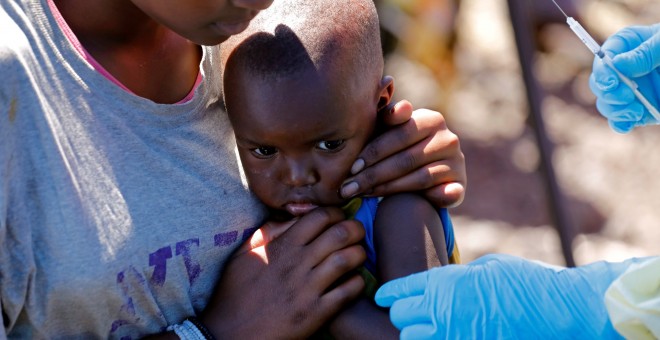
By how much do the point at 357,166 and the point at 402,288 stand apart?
336mm

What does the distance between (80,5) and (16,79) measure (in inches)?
11.3

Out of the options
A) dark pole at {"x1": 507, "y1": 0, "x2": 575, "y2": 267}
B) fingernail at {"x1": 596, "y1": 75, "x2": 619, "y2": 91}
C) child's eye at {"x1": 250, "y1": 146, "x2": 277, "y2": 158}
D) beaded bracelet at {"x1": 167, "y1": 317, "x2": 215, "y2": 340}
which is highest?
fingernail at {"x1": 596, "y1": 75, "x2": 619, "y2": 91}

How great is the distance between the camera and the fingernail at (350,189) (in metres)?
2.25

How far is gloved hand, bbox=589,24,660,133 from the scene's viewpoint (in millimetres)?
2346

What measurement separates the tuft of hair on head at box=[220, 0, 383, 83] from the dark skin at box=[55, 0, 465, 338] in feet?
0.48

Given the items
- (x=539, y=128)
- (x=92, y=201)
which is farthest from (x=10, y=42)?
(x=539, y=128)

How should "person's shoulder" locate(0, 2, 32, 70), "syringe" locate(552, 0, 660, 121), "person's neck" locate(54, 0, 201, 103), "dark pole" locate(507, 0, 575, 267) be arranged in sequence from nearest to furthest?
"person's shoulder" locate(0, 2, 32, 70) < "person's neck" locate(54, 0, 201, 103) < "syringe" locate(552, 0, 660, 121) < "dark pole" locate(507, 0, 575, 267)

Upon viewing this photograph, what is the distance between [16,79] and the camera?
1.86 metres

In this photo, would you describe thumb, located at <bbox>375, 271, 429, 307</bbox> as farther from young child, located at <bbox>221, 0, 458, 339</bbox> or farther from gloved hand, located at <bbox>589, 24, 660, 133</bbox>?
gloved hand, located at <bbox>589, 24, 660, 133</bbox>

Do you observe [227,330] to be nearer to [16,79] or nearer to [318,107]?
[318,107]

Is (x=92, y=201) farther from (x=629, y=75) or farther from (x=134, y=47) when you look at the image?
(x=629, y=75)

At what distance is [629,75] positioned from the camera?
238cm

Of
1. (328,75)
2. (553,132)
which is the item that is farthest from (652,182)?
(328,75)

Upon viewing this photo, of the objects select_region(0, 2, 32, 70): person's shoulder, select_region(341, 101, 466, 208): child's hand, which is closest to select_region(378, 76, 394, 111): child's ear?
select_region(341, 101, 466, 208): child's hand
